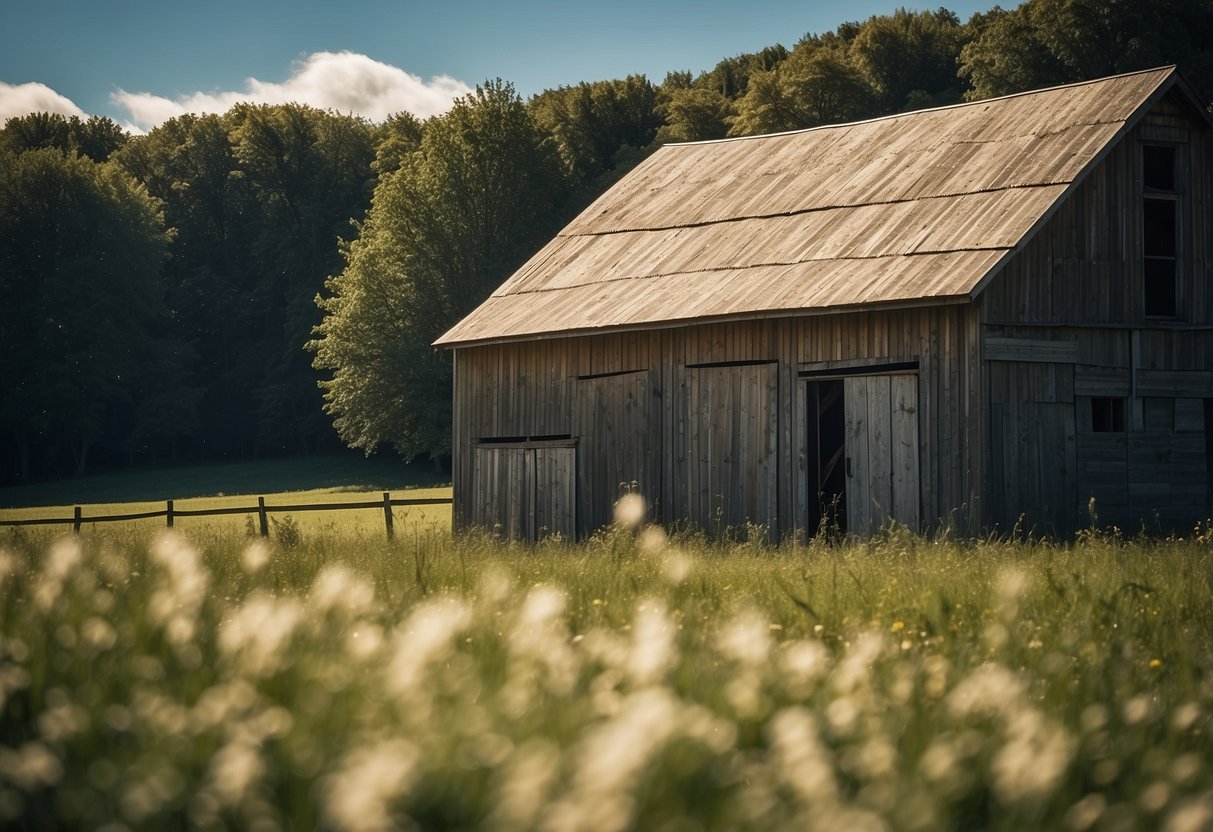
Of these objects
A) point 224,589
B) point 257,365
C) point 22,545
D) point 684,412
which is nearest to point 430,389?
point 257,365

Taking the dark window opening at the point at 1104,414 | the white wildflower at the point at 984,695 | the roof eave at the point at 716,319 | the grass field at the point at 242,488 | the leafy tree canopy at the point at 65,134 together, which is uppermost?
the leafy tree canopy at the point at 65,134

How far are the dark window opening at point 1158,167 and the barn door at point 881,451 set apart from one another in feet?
18.7

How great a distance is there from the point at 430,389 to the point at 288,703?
44.8 m

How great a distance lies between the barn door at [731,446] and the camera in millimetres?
20516

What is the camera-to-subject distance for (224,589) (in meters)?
9.84

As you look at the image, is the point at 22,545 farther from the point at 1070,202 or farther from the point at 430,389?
the point at 430,389

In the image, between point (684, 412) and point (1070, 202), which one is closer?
point (1070, 202)

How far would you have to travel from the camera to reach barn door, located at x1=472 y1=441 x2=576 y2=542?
76.0 feet

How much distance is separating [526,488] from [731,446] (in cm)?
424

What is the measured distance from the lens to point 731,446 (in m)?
21.0

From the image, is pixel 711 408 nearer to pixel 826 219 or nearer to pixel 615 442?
pixel 615 442

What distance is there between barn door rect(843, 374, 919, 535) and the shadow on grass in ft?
117

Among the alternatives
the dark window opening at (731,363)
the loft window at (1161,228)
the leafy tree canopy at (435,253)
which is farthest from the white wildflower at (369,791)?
the leafy tree canopy at (435,253)

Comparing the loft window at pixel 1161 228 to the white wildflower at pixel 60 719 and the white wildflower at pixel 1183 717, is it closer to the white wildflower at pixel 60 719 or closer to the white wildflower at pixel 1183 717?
A: the white wildflower at pixel 1183 717
